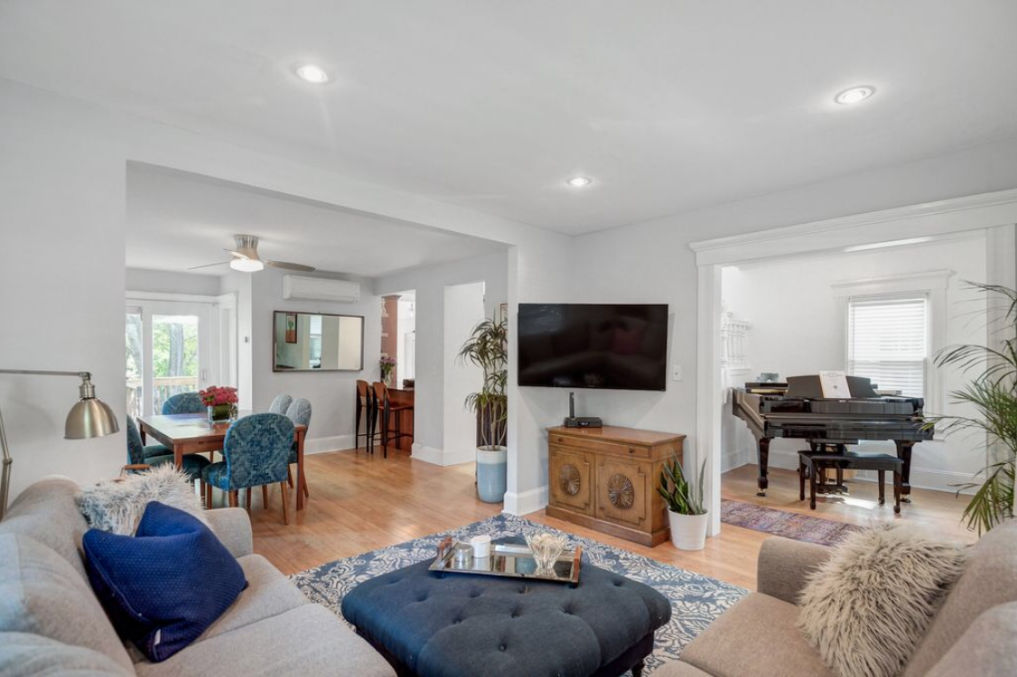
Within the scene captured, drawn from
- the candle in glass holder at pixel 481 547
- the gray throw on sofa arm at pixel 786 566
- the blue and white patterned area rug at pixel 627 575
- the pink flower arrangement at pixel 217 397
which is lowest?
the blue and white patterned area rug at pixel 627 575

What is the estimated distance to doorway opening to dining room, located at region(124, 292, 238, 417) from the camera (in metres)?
6.80

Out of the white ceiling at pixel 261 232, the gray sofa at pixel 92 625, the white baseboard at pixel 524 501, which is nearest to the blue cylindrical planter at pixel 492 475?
the white baseboard at pixel 524 501

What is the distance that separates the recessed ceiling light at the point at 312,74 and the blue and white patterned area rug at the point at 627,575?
2.51 m

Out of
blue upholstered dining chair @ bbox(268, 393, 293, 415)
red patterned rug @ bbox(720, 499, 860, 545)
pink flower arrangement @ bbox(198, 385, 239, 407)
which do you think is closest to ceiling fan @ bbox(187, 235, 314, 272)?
pink flower arrangement @ bbox(198, 385, 239, 407)

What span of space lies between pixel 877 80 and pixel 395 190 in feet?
8.54

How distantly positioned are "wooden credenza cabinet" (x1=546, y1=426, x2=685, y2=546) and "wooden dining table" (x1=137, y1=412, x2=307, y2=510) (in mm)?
2127

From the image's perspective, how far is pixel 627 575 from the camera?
10.5 feet

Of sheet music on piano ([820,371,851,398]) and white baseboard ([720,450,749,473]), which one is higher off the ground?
sheet music on piano ([820,371,851,398])

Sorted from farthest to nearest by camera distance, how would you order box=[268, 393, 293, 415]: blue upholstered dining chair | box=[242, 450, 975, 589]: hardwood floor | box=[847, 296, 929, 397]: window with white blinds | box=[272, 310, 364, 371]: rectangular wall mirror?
1. box=[272, 310, 364, 371]: rectangular wall mirror
2. box=[268, 393, 293, 415]: blue upholstered dining chair
3. box=[847, 296, 929, 397]: window with white blinds
4. box=[242, 450, 975, 589]: hardwood floor

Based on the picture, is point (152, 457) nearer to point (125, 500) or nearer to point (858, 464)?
point (125, 500)

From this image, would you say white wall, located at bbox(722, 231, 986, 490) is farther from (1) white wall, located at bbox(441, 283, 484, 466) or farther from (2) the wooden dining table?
(2) the wooden dining table

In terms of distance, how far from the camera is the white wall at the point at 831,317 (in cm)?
491

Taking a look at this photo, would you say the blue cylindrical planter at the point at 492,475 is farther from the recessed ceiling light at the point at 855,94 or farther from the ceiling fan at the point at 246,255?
the recessed ceiling light at the point at 855,94

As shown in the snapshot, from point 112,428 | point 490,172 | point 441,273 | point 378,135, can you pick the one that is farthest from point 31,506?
point 441,273
